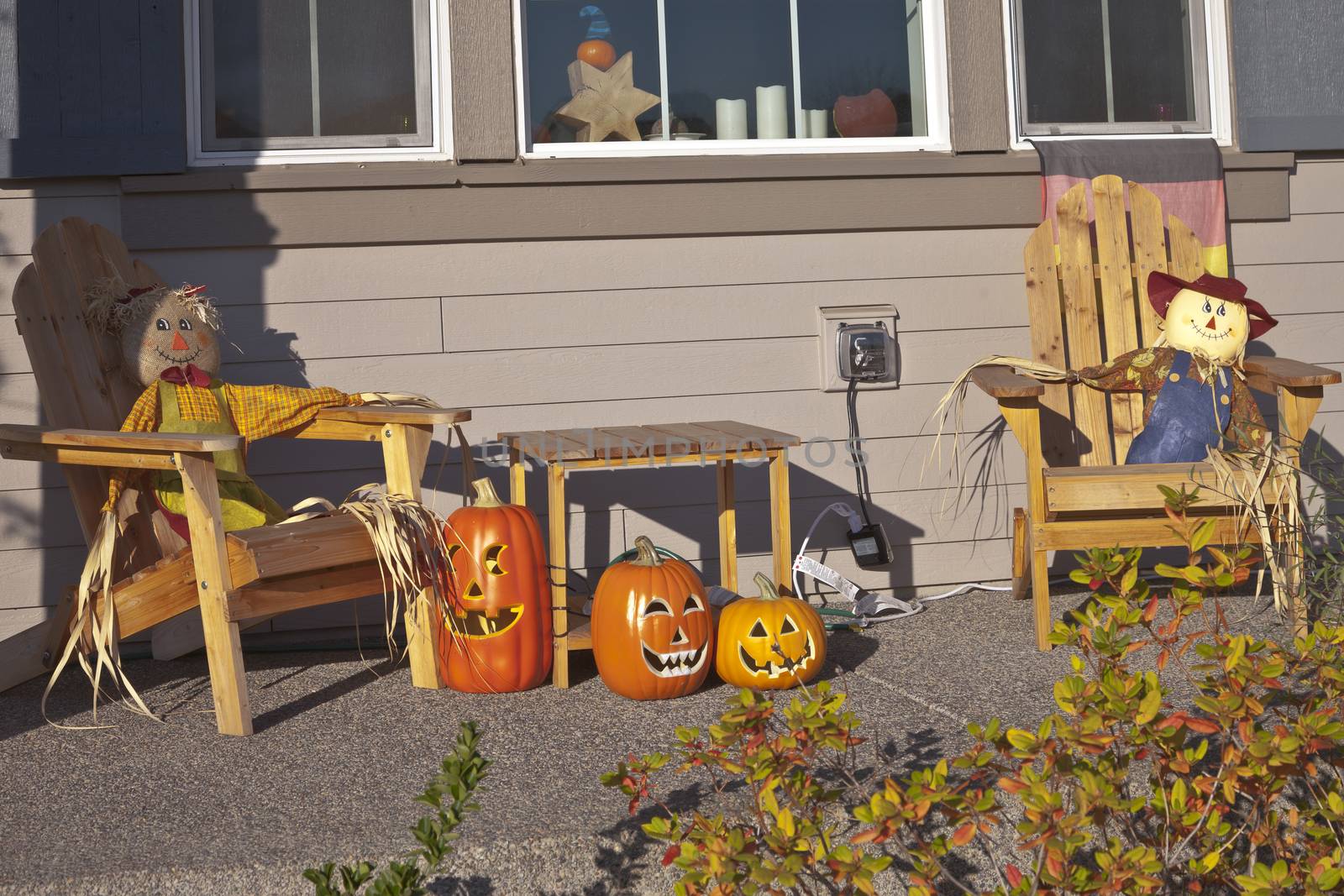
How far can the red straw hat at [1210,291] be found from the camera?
3109 mm

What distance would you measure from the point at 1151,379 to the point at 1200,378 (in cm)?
12

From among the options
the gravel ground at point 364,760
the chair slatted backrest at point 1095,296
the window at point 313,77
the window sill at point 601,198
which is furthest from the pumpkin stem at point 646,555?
the window at point 313,77

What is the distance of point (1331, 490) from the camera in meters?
3.57

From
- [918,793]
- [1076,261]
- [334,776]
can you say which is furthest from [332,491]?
[918,793]

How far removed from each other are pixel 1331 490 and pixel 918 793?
9.05 feet

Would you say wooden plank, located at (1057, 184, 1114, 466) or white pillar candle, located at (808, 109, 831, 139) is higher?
white pillar candle, located at (808, 109, 831, 139)

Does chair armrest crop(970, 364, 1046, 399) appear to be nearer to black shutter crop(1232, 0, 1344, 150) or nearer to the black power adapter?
the black power adapter

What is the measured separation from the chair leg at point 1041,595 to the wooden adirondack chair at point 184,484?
4.26 ft

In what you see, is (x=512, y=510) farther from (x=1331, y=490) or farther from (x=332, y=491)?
(x=1331, y=490)

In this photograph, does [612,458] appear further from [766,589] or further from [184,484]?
[184,484]

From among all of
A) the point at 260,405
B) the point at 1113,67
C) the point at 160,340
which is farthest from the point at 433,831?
the point at 1113,67

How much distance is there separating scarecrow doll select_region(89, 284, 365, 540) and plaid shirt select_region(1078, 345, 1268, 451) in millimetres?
1872

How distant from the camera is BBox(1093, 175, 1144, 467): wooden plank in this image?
339cm

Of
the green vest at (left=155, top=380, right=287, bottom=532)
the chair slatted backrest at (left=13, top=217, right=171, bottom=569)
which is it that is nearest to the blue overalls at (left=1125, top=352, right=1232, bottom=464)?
the green vest at (left=155, top=380, right=287, bottom=532)
